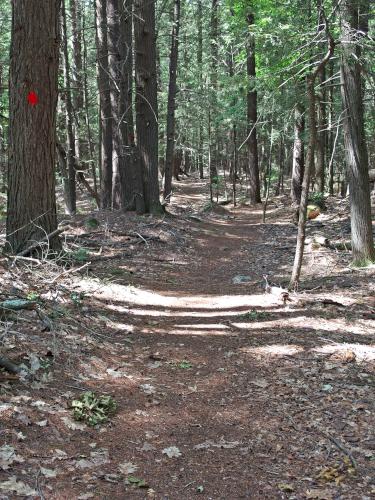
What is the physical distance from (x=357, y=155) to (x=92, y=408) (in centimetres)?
782

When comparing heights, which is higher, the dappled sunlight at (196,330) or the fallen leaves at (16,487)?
the fallen leaves at (16,487)

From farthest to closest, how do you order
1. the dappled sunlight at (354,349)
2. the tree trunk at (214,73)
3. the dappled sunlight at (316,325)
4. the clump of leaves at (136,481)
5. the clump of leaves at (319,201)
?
the tree trunk at (214,73)
the clump of leaves at (319,201)
the dappled sunlight at (316,325)
the dappled sunlight at (354,349)
the clump of leaves at (136,481)

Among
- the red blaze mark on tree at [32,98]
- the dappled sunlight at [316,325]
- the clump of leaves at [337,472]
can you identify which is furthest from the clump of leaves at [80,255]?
the clump of leaves at [337,472]

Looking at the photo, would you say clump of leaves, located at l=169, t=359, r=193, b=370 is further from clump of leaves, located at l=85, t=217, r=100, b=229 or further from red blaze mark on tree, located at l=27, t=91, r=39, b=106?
clump of leaves, located at l=85, t=217, r=100, b=229

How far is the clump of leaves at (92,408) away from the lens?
422cm

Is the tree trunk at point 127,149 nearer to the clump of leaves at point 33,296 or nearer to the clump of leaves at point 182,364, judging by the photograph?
the clump of leaves at point 33,296

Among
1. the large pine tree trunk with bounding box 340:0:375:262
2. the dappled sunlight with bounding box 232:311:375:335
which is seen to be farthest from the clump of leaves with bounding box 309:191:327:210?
the dappled sunlight with bounding box 232:311:375:335

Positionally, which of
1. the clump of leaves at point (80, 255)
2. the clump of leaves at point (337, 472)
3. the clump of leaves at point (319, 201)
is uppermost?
the clump of leaves at point (319, 201)

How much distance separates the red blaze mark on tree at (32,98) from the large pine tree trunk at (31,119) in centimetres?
3

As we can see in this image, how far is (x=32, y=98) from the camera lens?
700 centimetres

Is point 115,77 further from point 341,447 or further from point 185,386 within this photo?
point 341,447

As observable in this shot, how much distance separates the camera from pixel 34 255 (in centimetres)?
716

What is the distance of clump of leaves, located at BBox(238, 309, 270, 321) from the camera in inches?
302

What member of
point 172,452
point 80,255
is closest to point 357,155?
point 80,255
